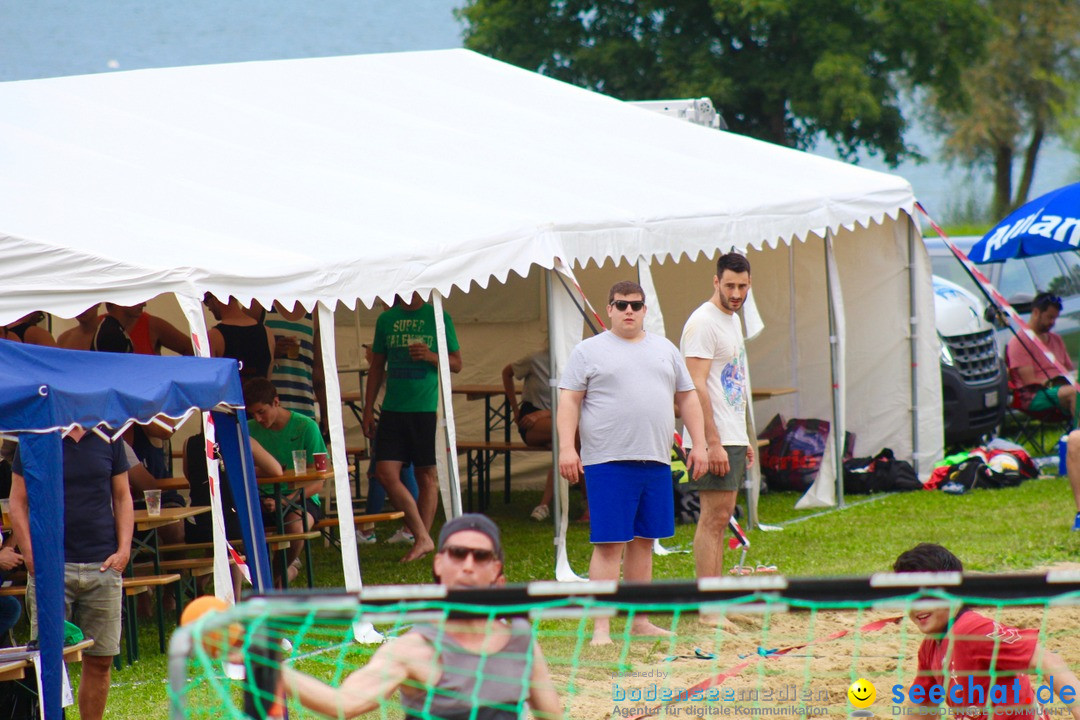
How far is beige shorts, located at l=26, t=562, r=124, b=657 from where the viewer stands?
17.5ft

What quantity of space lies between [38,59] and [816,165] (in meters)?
55.8

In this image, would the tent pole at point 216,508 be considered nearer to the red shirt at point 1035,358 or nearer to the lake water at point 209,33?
the red shirt at point 1035,358

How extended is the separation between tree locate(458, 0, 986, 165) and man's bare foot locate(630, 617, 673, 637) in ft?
66.1

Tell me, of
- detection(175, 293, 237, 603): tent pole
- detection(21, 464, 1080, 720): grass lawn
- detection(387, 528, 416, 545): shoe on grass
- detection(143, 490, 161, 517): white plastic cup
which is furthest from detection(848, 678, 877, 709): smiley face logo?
detection(387, 528, 416, 545): shoe on grass

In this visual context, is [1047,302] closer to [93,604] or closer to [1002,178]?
[93,604]

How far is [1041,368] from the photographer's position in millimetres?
11680

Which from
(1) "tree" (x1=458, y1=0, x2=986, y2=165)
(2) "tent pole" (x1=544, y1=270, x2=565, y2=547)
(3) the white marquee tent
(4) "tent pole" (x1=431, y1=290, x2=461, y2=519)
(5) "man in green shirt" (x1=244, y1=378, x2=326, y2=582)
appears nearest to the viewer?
(3) the white marquee tent

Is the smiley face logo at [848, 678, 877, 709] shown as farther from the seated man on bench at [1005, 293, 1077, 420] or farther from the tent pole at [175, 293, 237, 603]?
the seated man on bench at [1005, 293, 1077, 420]

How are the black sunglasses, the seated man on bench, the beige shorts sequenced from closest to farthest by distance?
the beige shorts → the seated man on bench → the black sunglasses

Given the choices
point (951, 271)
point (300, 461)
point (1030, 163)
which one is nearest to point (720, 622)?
point (300, 461)

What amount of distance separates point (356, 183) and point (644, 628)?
3.17 m

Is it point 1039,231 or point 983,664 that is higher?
point 1039,231

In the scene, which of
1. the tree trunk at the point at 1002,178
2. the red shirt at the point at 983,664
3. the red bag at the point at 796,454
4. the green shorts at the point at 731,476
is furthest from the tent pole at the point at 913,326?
the tree trunk at the point at 1002,178

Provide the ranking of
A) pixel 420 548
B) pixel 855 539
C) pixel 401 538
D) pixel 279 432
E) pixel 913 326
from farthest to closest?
1. pixel 913 326
2. pixel 401 538
3. pixel 855 539
4. pixel 420 548
5. pixel 279 432
